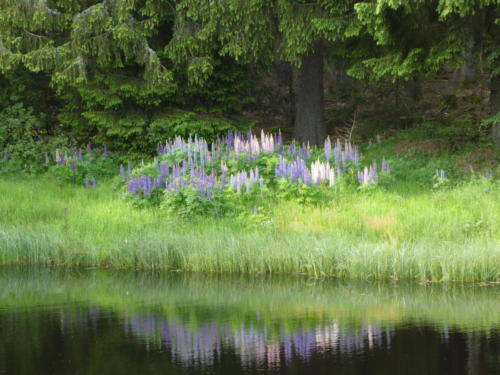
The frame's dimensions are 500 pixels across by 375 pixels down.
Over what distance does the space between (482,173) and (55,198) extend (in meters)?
8.12

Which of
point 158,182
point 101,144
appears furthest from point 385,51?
point 101,144

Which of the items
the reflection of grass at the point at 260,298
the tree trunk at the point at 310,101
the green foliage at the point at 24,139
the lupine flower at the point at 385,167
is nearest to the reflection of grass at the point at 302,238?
the reflection of grass at the point at 260,298

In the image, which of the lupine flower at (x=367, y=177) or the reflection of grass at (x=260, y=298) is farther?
the lupine flower at (x=367, y=177)

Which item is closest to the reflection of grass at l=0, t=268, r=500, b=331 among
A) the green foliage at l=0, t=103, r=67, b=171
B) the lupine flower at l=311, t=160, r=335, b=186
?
the lupine flower at l=311, t=160, r=335, b=186

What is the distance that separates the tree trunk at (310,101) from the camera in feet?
64.1

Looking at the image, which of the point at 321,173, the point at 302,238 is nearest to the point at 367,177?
the point at 321,173

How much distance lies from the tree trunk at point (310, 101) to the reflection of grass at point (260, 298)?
8900 millimetres

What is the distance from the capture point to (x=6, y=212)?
46.8 ft

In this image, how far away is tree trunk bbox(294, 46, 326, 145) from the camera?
19.5m

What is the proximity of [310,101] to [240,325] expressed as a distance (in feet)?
37.3

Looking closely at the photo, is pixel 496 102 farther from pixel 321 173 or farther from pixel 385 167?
pixel 321 173

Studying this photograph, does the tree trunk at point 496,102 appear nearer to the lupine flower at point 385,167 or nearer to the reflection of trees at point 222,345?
the lupine flower at point 385,167

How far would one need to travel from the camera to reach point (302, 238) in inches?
468

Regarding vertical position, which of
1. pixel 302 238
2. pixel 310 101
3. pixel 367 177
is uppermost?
pixel 310 101
